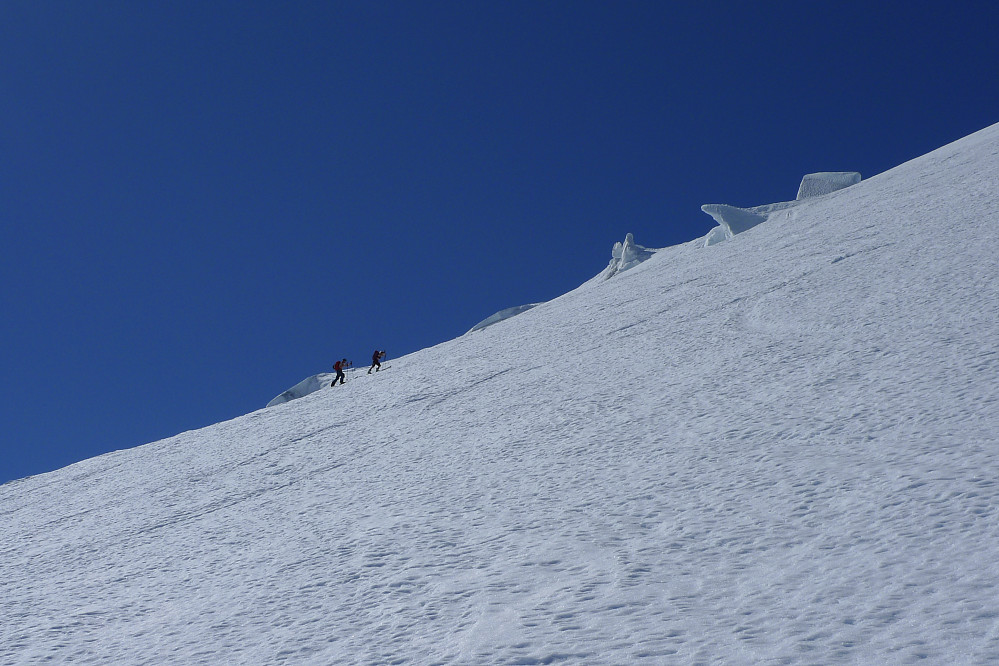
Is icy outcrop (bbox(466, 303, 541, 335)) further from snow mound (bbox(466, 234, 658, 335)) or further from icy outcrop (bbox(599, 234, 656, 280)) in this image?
icy outcrop (bbox(599, 234, 656, 280))

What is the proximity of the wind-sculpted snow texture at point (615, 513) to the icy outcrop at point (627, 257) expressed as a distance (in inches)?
775

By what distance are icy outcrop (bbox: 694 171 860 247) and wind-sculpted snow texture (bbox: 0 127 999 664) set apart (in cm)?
1483

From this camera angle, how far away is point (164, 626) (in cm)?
576

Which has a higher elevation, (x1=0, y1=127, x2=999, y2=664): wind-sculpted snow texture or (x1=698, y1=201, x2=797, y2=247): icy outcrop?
(x1=698, y1=201, x2=797, y2=247): icy outcrop

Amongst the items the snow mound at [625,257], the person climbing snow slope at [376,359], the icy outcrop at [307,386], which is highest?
the snow mound at [625,257]

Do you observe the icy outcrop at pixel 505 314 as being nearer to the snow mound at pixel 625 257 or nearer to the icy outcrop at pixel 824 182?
Answer: the snow mound at pixel 625 257

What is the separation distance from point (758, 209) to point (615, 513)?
27.0m

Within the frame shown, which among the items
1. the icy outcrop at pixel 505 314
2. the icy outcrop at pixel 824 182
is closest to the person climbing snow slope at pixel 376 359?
the icy outcrop at pixel 505 314

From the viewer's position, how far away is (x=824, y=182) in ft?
103

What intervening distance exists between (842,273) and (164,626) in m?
12.0

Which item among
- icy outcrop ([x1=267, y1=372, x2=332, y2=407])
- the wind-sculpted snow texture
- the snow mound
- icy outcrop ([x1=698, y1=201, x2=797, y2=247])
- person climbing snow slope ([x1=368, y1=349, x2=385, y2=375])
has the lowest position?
the wind-sculpted snow texture

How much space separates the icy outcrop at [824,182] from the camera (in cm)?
3072

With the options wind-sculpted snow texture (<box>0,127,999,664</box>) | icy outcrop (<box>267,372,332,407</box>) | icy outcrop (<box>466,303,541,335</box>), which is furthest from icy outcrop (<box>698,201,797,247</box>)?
icy outcrop (<box>267,372,332,407</box>)

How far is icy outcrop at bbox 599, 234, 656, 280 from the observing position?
34.0 metres
